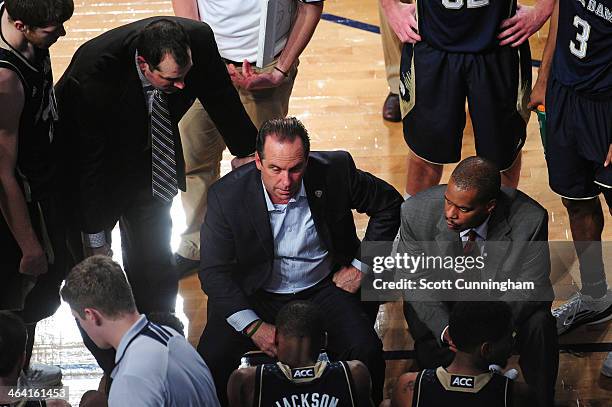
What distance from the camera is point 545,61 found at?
4.87 metres

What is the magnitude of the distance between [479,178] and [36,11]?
5.69 feet

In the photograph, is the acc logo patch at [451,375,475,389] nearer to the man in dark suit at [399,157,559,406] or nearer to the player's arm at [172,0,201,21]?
the man in dark suit at [399,157,559,406]

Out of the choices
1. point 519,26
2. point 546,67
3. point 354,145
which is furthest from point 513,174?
point 354,145

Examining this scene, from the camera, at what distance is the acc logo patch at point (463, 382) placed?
3.59 meters

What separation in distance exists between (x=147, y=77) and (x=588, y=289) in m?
2.25

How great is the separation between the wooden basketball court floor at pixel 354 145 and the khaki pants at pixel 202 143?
0.17 meters

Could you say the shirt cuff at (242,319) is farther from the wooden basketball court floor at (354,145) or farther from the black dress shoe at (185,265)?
the black dress shoe at (185,265)

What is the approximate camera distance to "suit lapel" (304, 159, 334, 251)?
430 centimetres

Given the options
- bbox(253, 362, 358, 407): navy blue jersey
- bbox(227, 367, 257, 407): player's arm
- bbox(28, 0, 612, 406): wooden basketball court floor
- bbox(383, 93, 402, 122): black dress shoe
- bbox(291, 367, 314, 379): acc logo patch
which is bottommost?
bbox(28, 0, 612, 406): wooden basketball court floor

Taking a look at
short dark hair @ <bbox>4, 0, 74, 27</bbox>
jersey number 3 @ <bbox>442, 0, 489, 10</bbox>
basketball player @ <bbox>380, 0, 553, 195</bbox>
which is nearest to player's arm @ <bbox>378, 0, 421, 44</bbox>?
basketball player @ <bbox>380, 0, 553, 195</bbox>

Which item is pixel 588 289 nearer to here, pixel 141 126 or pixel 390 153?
pixel 390 153

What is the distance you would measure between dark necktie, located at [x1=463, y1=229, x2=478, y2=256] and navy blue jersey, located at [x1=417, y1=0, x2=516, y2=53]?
3.08 ft

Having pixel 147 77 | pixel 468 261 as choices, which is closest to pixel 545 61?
pixel 468 261

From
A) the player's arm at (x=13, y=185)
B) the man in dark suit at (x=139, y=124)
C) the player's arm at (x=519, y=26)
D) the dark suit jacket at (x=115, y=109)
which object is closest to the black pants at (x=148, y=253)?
the man in dark suit at (x=139, y=124)
